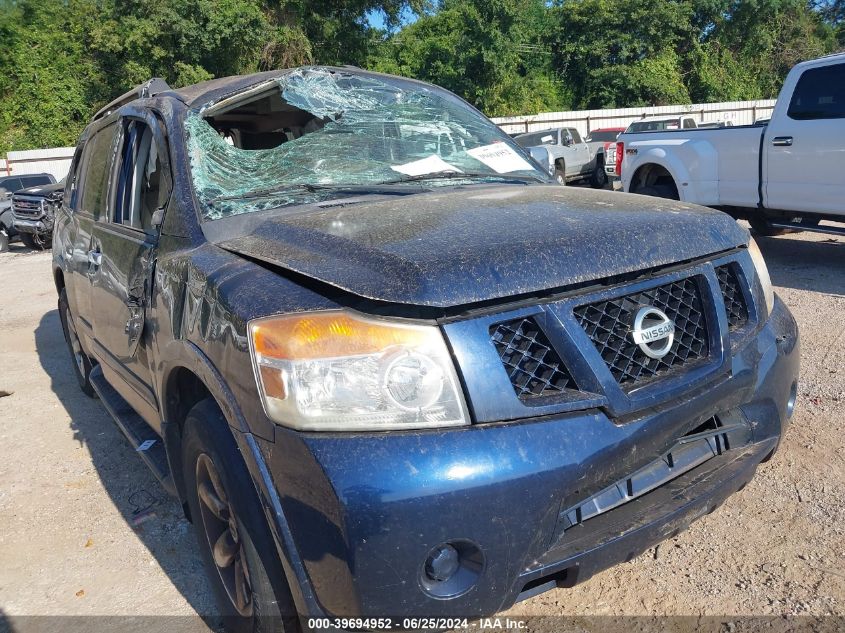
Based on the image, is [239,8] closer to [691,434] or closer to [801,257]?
[801,257]

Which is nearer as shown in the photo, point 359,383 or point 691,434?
point 359,383

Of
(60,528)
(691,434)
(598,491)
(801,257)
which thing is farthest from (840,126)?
(60,528)

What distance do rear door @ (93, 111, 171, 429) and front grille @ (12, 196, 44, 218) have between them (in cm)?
1283

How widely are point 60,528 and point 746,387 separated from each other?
122 inches

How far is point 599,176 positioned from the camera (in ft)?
67.1

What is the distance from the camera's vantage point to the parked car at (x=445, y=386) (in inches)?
68.2

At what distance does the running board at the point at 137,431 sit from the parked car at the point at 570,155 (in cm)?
1652

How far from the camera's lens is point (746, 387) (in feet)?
7.38

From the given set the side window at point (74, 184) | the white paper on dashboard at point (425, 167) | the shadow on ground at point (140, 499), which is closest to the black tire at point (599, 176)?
the side window at point (74, 184)

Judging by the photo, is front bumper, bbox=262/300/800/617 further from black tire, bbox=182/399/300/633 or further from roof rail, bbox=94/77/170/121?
roof rail, bbox=94/77/170/121

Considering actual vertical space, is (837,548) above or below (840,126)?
below

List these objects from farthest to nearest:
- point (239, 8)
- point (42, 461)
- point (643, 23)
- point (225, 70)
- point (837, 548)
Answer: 1. point (643, 23)
2. point (225, 70)
3. point (239, 8)
4. point (42, 461)
5. point (837, 548)

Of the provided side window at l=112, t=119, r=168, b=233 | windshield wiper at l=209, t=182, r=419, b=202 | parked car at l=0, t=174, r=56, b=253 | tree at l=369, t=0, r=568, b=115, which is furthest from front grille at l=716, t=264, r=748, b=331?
tree at l=369, t=0, r=568, b=115

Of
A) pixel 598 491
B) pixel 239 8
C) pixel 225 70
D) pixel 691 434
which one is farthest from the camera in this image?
pixel 225 70
